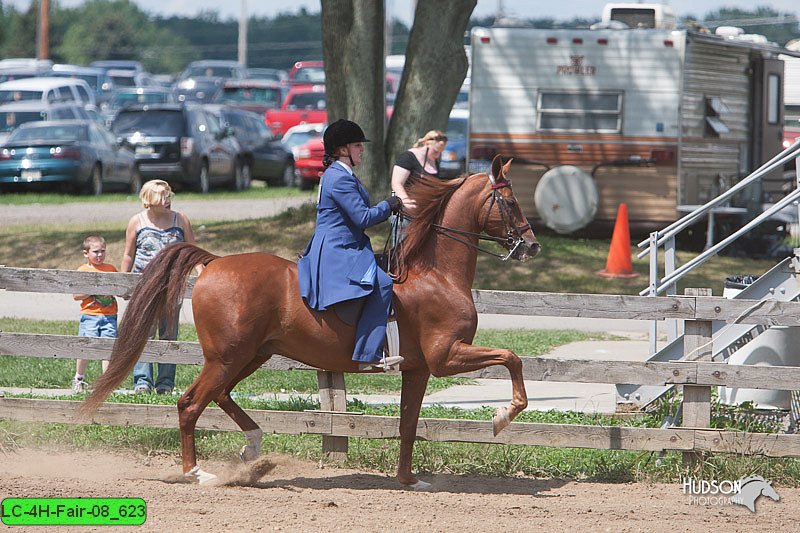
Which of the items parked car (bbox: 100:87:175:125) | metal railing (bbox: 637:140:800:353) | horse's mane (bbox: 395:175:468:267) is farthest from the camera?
parked car (bbox: 100:87:175:125)

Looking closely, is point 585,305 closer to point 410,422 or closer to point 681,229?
point 410,422

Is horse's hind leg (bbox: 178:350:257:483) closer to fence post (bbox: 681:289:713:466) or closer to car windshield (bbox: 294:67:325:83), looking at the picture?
fence post (bbox: 681:289:713:466)

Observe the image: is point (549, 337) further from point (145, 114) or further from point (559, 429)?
point (145, 114)

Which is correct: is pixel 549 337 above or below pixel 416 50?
below

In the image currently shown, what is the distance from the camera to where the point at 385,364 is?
7.66 metres

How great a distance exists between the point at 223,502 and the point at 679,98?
13.9 meters

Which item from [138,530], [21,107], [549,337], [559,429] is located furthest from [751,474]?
[21,107]

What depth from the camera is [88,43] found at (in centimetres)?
10738

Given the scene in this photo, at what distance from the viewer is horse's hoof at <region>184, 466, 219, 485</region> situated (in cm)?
771

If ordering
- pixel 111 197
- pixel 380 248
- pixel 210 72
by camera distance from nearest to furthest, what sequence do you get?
pixel 380 248
pixel 111 197
pixel 210 72

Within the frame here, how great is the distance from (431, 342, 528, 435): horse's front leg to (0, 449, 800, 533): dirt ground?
0.53 m

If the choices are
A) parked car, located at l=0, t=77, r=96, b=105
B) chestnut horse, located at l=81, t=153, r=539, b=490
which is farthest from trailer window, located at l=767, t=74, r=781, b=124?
parked car, located at l=0, t=77, r=96, b=105

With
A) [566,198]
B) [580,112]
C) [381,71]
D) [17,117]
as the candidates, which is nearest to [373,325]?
[381,71]

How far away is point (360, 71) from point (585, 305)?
10028 millimetres
